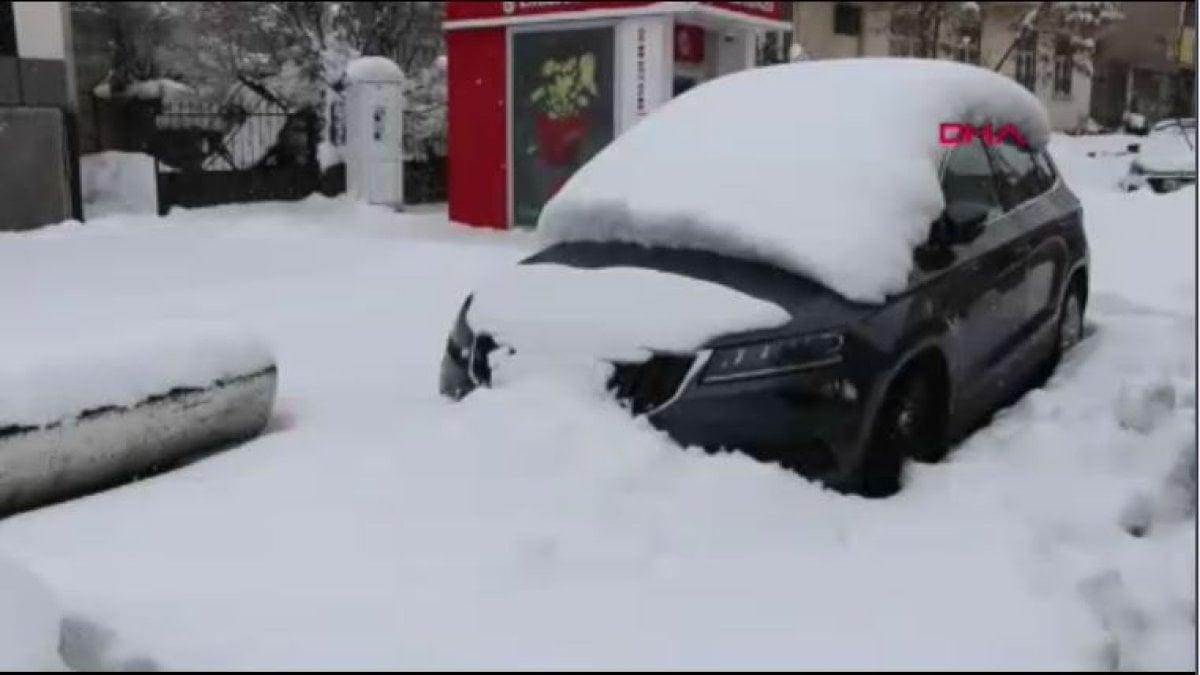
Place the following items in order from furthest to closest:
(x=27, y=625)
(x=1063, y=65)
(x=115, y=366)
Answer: (x=1063, y=65) < (x=115, y=366) < (x=27, y=625)

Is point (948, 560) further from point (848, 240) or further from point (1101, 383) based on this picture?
point (1101, 383)

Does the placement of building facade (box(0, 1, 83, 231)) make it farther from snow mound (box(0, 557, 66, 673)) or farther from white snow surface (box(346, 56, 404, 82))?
snow mound (box(0, 557, 66, 673))

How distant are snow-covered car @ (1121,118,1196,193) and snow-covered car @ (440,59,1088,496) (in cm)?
919

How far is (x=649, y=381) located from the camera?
12.6ft

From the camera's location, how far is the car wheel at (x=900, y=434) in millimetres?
3924

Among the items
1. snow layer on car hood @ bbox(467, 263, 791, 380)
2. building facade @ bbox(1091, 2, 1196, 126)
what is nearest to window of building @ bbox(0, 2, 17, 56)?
snow layer on car hood @ bbox(467, 263, 791, 380)

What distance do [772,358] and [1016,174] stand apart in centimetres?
226

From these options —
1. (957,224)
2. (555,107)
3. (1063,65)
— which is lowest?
(957,224)

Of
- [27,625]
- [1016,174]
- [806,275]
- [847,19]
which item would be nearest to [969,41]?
[847,19]

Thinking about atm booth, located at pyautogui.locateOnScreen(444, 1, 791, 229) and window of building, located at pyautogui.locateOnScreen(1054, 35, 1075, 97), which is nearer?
atm booth, located at pyautogui.locateOnScreen(444, 1, 791, 229)

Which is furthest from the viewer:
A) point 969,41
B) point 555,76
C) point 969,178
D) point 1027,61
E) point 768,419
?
Result: point 1027,61

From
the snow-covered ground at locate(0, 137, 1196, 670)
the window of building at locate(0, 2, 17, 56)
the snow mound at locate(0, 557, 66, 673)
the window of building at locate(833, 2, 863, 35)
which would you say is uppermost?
the window of building at locate(833, 2, 863, 35)

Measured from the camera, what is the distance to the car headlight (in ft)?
12.4

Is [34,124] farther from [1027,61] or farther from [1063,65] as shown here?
[1063,65]
